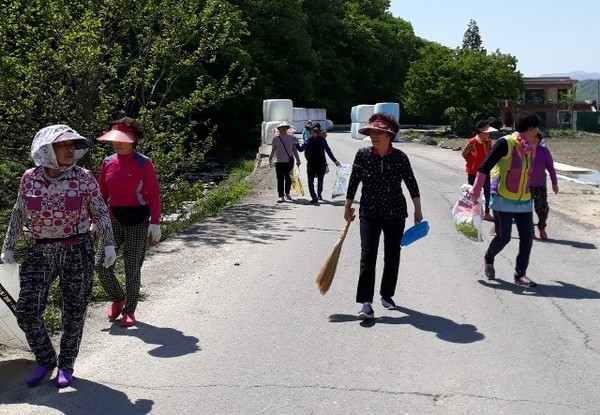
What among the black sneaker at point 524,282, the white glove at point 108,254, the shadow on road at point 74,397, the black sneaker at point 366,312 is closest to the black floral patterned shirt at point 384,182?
the black sneaker at point 366,312

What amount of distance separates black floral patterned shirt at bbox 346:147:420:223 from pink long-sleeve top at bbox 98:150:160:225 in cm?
183

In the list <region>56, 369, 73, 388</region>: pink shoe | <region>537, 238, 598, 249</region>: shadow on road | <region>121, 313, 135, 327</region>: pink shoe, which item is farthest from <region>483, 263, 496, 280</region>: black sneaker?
<region>56, 369, 73, 388</region>: pink shoe

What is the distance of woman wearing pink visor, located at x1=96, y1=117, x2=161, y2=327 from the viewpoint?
6.82 metres

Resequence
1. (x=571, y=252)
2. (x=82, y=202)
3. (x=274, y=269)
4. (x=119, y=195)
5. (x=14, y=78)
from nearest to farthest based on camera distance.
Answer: (x=82, y=202) < (x=119, y=195) < (x=274, y=269) < (x=571, y=252) < (x=14, y=78)

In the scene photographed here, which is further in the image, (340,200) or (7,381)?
(340,200)

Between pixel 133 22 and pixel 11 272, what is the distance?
388 inches

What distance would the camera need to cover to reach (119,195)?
6855 millimetres

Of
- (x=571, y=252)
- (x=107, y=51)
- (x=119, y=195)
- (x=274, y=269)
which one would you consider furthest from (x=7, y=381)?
(x=107, y=51)

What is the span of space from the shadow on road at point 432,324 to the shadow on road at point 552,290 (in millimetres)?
1420

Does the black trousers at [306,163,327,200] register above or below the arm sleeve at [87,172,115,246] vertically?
below

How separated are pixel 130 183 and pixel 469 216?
161 inches

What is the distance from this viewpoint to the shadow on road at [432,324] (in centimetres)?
668

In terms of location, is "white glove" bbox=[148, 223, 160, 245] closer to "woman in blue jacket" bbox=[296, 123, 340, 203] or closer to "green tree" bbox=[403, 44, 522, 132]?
"woman in blue jacket" bbox=[296, 123, 340, 203]

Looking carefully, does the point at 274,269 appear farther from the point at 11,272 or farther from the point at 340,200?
the point at 340,200
